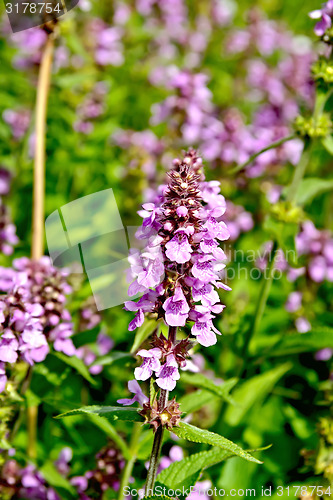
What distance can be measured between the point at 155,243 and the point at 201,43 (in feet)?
25.2

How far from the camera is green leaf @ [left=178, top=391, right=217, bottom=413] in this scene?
2.84 m

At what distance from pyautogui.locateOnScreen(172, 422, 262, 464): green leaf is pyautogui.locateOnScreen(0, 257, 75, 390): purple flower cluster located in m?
0.89

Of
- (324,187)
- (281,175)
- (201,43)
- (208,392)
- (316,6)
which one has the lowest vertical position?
(208,392)

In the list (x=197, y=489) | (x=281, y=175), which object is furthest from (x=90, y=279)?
(x=281, y=175)

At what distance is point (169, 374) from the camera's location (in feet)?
6.35

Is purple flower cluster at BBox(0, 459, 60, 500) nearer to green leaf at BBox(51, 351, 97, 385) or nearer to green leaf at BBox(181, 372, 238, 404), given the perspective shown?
green leaf at BBox(51, 351, 97, 385)

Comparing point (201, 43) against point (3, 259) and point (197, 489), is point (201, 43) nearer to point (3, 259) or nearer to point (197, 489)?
point (3, 259)

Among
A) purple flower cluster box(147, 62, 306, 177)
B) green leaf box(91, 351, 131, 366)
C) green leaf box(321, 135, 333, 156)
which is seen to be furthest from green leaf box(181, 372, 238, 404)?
purple flower cluster box(147, 62, 306, 177)

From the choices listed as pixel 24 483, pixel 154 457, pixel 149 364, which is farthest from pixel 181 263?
pixel 24 483

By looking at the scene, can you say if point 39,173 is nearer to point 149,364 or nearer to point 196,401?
point 196,401

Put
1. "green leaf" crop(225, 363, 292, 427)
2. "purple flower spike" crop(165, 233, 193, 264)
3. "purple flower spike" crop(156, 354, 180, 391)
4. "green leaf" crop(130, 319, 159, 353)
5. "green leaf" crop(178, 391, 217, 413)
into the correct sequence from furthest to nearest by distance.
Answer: "green leaf" crop(225, 363, 292, 427), "green leaf" crop(178, 391, 217, 413), "green leaf" crop(130, 319, 159, 353), "purple flower spike" crop(156, 354, 180, 391), "purple flower spike" crop(165, 233, 193, 264)

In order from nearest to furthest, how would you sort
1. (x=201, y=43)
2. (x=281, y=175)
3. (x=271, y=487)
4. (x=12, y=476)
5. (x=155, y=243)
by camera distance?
(x=155, y=243) < (x=12, y=476) < (x=271, y=487) < (x=281, y=175) < (x=201, y=43)

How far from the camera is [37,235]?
3629mm

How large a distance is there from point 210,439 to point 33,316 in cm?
118
